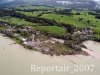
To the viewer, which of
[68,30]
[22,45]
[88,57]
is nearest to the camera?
[88,57]

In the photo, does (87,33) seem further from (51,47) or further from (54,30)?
(51,47)

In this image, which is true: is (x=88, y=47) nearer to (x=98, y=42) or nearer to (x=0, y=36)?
(x=98, y=42)

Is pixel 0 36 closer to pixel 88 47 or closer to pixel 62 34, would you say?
pixel 62 34

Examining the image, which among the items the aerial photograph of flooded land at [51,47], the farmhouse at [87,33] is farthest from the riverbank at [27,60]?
the farmhouse at [87,33]

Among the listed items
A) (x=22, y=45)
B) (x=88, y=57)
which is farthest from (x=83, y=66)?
(x=22, y=45)

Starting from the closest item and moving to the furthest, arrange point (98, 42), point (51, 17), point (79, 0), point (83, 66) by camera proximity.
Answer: point (83, 66) < point (98, 42) < point (51, 17) < point (79, 0)

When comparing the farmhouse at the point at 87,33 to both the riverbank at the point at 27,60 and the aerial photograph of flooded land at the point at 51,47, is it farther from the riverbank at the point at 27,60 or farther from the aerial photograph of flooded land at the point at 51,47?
the riverbank at the point at 27,60

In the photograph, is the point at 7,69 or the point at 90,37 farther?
the point at 90,37

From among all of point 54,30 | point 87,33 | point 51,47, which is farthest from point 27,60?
point 87,33

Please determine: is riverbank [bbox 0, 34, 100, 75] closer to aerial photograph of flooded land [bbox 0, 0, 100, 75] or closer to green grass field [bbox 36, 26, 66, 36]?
aerial photograph of flooded land [bbox 0, 0, 100, 75]
